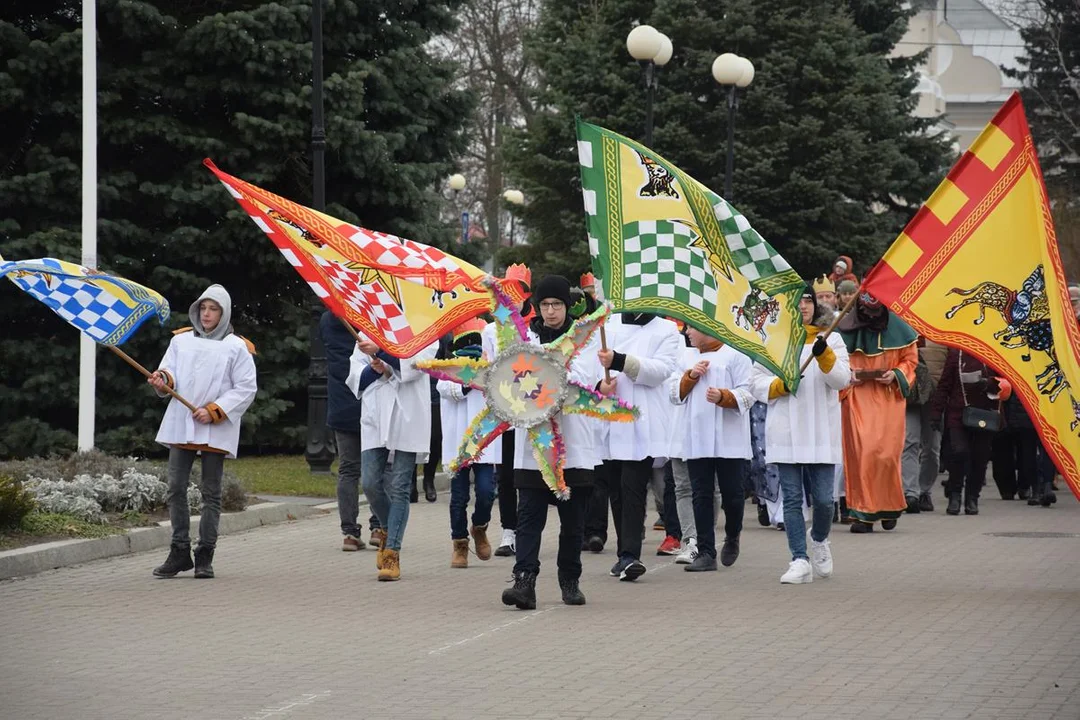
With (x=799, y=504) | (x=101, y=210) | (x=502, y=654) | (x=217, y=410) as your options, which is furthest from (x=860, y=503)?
(x=101, y=210)

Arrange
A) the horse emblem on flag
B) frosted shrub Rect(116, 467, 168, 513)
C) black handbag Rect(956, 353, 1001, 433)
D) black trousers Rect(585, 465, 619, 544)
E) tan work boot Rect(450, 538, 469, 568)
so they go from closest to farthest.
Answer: the horse emblem on flag
tan work boot Rect(450, 538, 469, 568)
black trousers Rect(585, 465, 619, 544)
frosted shrub Rect(116, 467, 168, 513)
black handbag Rect(956, 353, 1001, 433)

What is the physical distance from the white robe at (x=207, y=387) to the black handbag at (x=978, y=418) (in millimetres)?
8604

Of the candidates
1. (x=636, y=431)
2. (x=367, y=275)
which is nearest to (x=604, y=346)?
(x=636, y=431)

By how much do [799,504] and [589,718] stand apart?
4942 mm

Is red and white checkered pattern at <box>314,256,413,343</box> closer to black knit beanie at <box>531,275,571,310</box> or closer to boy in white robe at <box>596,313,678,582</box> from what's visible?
black knit beanie at <box>531,275,571,310</box>

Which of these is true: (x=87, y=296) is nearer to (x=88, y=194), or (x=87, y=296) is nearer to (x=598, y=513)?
(x=598, y=513)

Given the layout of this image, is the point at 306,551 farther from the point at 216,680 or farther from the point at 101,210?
the point at 101,210

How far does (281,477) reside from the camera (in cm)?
2095

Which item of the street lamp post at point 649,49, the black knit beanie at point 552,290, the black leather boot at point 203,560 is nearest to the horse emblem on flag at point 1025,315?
the black knit beanie at point 552,290

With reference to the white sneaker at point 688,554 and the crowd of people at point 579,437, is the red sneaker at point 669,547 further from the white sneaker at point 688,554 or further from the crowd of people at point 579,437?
the white sneaker at point 688,554

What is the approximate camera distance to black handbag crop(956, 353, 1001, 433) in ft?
60.2

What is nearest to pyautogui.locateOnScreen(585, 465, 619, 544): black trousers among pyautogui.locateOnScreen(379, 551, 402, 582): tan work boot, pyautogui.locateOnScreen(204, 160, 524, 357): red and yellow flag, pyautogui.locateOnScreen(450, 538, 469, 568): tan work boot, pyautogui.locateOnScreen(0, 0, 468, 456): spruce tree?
pyautogui.locateOnScreen(450, 538, 469, 568): tan work boot

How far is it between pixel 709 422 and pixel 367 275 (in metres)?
2.59

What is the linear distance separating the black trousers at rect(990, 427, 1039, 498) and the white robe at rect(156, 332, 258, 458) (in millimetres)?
9929
